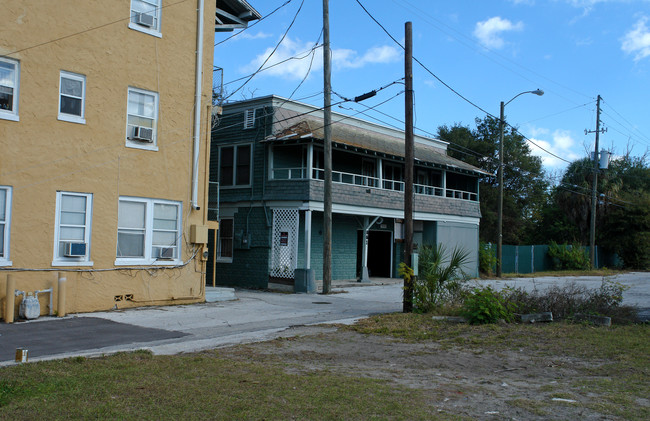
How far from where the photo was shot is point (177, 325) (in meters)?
12.5

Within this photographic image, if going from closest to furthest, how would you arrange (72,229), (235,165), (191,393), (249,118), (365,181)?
1. (191,393)
2. (72,229)
3. (249,118)
4. (235,165)
5. (365,181)

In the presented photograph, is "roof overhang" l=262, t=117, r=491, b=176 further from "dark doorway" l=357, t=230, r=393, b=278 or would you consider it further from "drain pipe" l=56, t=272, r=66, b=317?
"drain pipe" l=56, t=272, r=66, b=317

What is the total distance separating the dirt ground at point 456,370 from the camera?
6.04 meters

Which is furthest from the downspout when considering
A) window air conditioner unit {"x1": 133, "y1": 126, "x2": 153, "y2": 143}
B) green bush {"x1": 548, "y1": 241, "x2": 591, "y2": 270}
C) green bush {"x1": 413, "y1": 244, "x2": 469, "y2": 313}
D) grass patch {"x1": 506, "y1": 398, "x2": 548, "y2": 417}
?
green bush {"x1": 548, "y1": 241, "x2": 591, "y2": 270}

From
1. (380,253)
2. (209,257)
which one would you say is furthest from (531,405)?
(380,253)

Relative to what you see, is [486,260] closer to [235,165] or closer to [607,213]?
[235,165]

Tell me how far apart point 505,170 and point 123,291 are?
4238 cm

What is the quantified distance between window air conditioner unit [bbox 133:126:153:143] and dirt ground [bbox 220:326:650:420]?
6752 millimetres

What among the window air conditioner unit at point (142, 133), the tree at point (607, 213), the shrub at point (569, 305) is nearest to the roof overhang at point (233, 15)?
the window air conditioner unit at point (142, 133)

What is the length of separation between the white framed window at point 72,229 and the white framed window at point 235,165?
10253mm

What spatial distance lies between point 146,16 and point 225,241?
36.9ft

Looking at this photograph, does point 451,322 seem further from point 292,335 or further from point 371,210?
point 371,210

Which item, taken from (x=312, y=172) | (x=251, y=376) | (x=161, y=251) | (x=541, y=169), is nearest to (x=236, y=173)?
(x=312, y=172)

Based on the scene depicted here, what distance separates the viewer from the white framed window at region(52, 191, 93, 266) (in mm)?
13578
